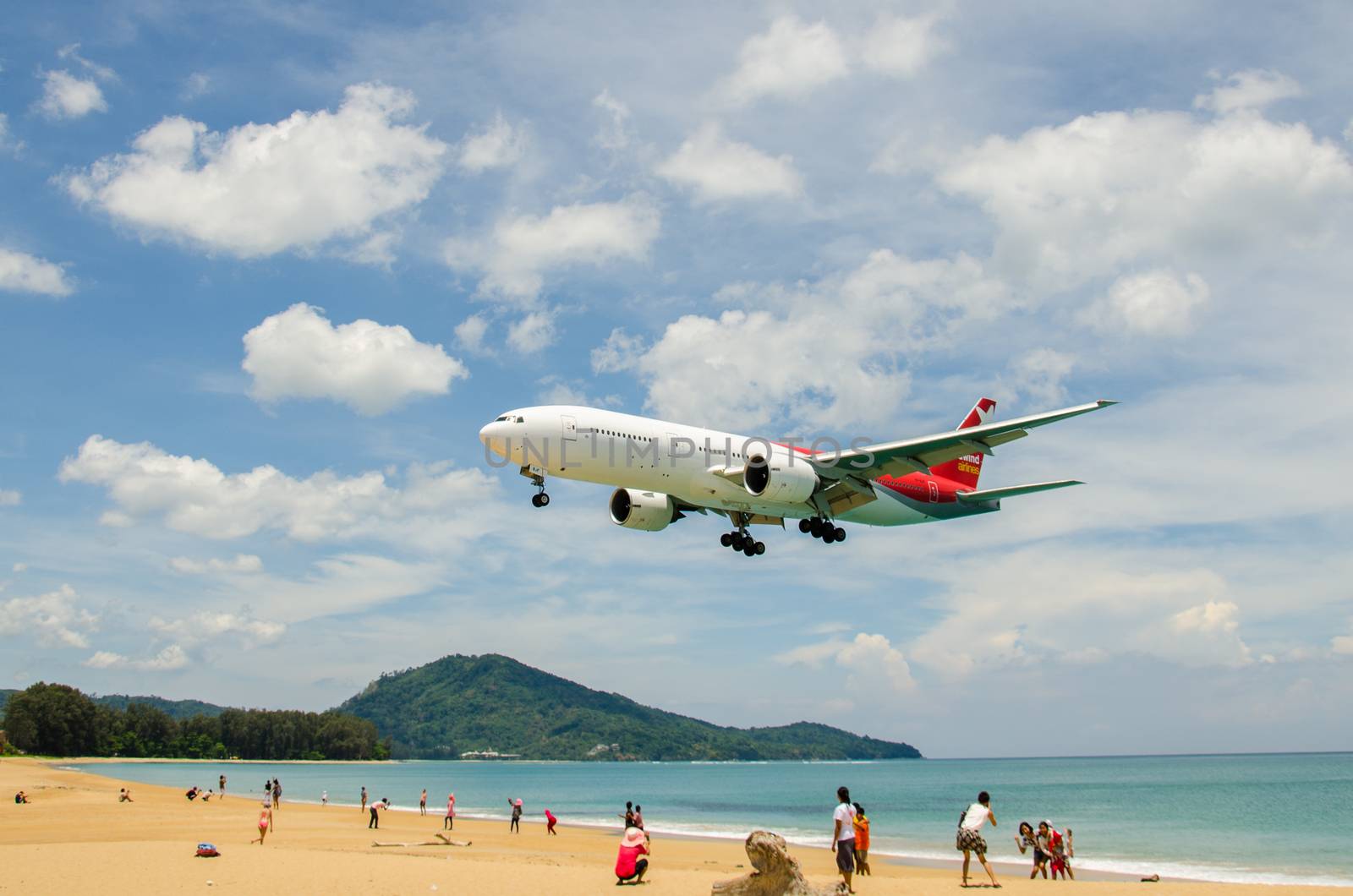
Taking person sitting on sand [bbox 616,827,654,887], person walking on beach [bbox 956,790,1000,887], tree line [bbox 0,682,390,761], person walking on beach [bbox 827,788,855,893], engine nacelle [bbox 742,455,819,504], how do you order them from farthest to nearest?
tree line [bbox 0,682,390,761], engine nacelle [bbox 742,455,819,504], person sitting on sand [bbox 616,827,654,887], person walking on beach [bbox 827,788,855,893], person walking on beach [bbox 956,790,1000,887]

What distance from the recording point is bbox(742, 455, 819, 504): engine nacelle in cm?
3544

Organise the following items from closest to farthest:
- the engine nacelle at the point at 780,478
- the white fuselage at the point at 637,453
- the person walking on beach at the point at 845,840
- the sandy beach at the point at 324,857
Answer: the person walking on beach at the point at 845,840 < the sandy beach at the point at 324,857 < the white fuselage at the point at 637,453 < the engine nacelle at the point at 780,478

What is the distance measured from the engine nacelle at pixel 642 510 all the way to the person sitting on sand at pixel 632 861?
18.8m

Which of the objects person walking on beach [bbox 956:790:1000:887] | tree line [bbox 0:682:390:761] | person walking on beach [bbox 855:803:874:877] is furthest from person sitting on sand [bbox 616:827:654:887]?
tree line [bbox 0:682:390:761]

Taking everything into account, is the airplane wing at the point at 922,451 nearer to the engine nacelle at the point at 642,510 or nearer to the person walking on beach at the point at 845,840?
the engine nacelle at the point at 642,510

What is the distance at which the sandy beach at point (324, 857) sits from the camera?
22.2m

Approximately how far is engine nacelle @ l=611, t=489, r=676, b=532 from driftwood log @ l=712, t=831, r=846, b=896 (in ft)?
74.1

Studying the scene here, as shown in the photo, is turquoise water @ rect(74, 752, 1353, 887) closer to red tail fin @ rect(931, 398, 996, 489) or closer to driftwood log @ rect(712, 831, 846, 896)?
red tail fin @ rect(931, 398, 996, 489)

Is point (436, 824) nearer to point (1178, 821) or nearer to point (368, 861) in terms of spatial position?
point (368, 861)

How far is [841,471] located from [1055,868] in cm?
1490

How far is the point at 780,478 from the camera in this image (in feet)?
117

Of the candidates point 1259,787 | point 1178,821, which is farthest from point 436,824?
point 1259,787

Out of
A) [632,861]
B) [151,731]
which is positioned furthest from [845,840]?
[151,731]

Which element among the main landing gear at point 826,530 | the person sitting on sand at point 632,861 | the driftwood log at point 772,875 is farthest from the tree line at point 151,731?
the driftwood log at point 772,875
